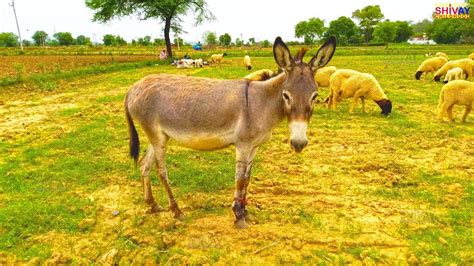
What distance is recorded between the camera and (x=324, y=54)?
4172 millimetres

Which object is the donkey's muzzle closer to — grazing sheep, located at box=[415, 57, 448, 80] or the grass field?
the grass field

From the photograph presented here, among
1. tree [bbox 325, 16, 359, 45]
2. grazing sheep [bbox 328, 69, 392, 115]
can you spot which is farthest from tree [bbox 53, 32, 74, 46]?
grazing sheep [bbox 328, 69, 392, 115]

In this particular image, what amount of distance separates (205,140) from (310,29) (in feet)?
276

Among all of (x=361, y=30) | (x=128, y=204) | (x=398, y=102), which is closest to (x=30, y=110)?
(x=128, y=204)

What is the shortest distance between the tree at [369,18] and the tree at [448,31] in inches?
619

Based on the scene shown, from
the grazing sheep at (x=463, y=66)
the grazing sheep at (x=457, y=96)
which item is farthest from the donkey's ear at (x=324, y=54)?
the grazing sheep at (x=463, y=66)

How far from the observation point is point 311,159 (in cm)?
768

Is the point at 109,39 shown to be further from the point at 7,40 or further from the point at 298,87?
the point at 298,87

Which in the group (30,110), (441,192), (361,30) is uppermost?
(361,30)

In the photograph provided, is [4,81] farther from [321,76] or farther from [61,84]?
[321,76]

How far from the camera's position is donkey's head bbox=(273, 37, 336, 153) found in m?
3.96

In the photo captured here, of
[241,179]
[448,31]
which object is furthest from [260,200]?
[448,31]

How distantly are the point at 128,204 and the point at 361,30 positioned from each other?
98757mm

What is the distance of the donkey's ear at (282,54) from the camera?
13.1 feet
